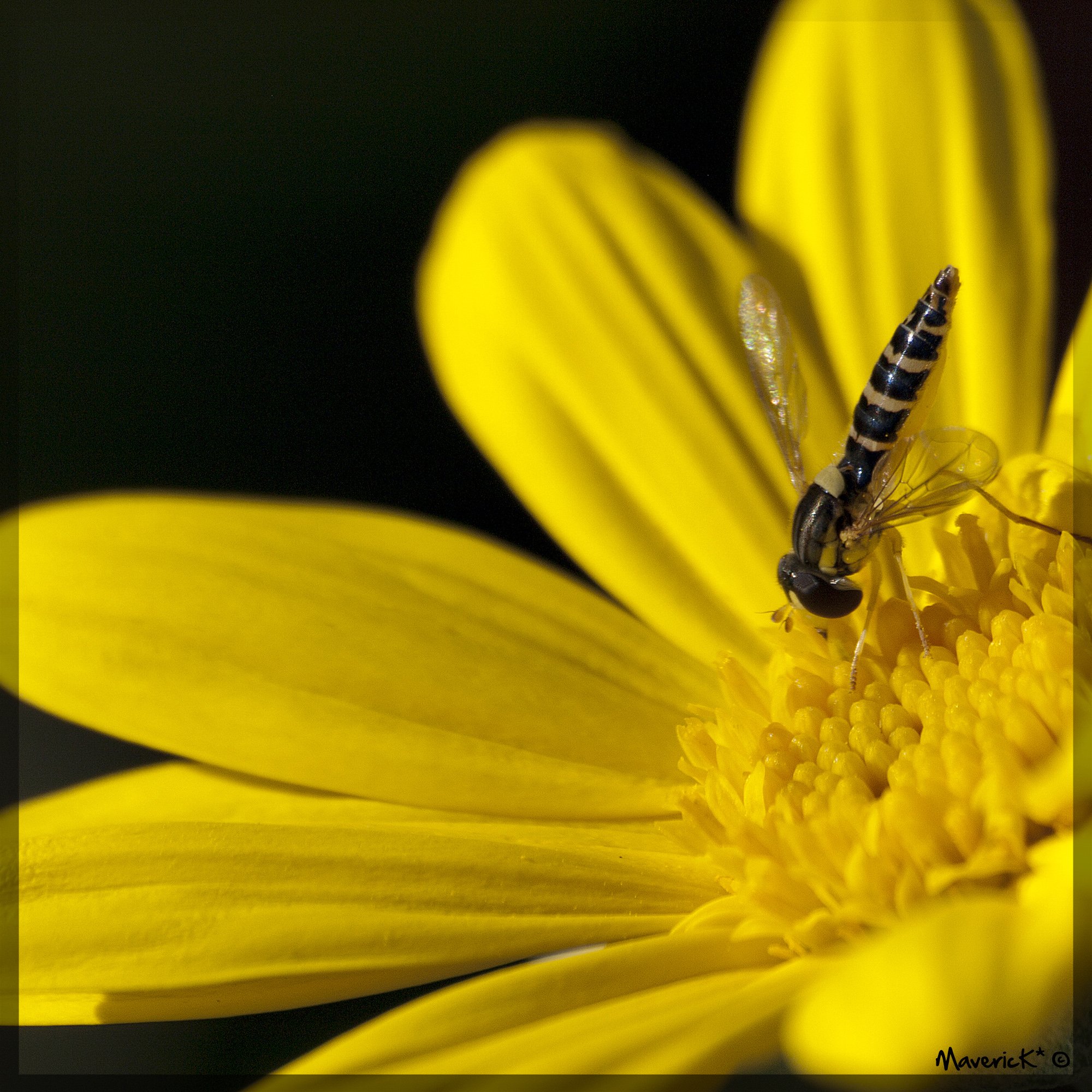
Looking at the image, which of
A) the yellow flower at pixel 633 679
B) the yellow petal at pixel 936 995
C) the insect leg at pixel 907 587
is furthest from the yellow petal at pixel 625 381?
the yellow petal at pixel 936 995

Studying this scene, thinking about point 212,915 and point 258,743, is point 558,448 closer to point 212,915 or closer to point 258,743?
point 258,743

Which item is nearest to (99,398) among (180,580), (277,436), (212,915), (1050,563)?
(277,436)

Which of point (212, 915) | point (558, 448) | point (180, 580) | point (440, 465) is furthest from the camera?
point (440, 465)

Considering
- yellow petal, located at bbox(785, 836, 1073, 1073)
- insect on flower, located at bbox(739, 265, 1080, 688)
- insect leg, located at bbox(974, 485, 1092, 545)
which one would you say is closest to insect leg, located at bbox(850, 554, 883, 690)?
insect on flower, located at bbox(739, 265, 1080, 688)

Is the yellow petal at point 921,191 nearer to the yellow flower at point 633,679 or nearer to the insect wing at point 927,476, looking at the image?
the yellow flower at point 633,679

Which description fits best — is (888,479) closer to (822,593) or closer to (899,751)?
(822,593)

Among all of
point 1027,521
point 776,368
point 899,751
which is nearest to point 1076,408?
point 1027,521
